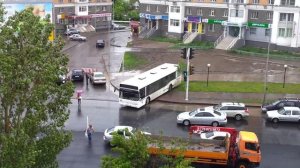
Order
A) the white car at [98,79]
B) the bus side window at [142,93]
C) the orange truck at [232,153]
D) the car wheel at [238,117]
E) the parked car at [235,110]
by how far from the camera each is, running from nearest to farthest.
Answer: the orange truck at [232,153], the parked car at [235,110], the car wheel at [238,117], the bus side window at [142,93], the white car at [98,79]

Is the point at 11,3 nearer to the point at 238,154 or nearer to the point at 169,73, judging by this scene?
the point at 169,73

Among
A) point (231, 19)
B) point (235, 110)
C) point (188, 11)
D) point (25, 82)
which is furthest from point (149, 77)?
point (188, 11)

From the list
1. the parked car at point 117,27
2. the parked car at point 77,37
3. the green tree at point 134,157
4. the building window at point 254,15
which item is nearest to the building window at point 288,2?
the building window at point 254,15

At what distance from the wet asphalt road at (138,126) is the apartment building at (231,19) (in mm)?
26401

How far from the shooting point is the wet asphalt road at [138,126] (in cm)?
2730

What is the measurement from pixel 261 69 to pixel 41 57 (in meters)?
40.4

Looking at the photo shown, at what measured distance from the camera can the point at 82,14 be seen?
83562 millimetres

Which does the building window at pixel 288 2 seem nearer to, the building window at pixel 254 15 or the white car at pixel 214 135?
the building window at pixel 254 15

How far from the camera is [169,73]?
41.7 metres

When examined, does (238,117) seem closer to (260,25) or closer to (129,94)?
(129,94)

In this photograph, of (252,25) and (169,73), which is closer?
(169,73)

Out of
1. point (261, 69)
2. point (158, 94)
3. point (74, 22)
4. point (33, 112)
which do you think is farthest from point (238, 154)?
point (74, 22)

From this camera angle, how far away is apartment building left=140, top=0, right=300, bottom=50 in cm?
6131

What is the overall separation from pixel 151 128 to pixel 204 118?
3847 mm
